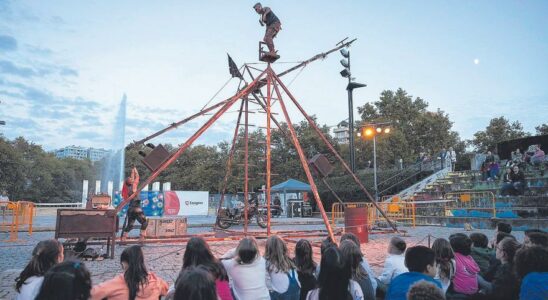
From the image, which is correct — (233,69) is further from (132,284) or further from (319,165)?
(132,284)

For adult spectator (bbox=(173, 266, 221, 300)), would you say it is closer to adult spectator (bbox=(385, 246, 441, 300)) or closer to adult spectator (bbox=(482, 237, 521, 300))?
adult spectator (bbox=(385, 246, 441, 300))

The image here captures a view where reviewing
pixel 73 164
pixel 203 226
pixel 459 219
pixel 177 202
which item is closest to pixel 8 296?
pixel 203 226

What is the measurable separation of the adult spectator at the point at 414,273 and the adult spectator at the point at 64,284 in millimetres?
2530

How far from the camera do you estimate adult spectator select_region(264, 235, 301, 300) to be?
426cm

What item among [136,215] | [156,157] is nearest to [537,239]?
[156,157]

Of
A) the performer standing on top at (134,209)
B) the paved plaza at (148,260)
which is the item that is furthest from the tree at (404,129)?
the performer standing on top at (134,209)

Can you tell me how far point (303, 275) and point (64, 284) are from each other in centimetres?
270

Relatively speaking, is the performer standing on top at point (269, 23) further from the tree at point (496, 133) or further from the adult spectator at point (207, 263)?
the tree at point (496, 133)

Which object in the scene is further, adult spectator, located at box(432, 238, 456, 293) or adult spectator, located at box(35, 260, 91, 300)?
adult spectator, located at box(432, 238, 456, 293)

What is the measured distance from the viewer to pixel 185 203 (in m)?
28.1

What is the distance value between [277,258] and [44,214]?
34180 millimetres

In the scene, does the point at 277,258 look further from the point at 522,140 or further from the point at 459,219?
the point at 522,140

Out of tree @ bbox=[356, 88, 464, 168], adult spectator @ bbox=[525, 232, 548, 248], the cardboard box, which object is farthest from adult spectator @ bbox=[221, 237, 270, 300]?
tree @ bbox=[356, 88, 464, 168]

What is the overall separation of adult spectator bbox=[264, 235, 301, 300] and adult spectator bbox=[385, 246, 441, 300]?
1.12 meters
